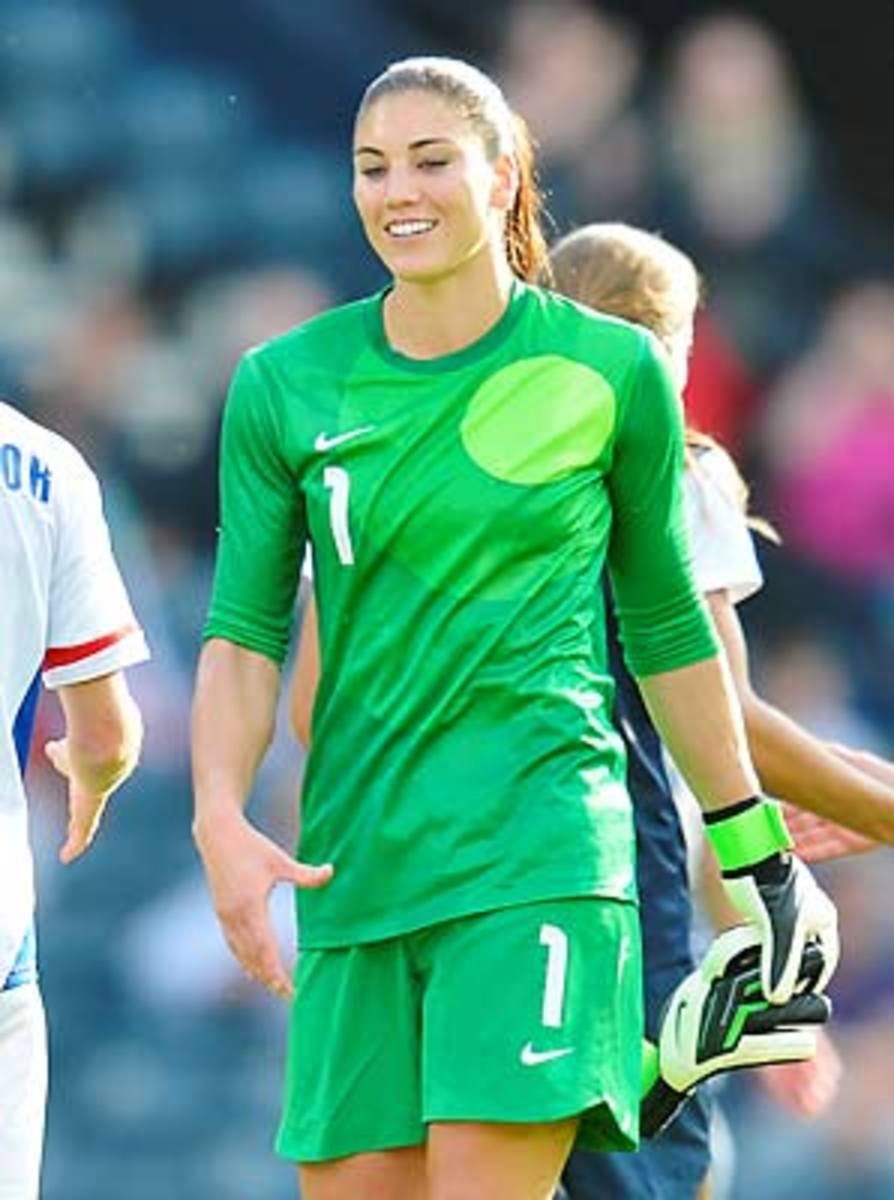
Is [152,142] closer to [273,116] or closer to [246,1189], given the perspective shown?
[273,116]

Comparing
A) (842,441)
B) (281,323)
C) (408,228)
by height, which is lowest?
(842,441)

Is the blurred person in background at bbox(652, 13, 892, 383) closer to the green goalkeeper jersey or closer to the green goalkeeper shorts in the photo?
the green goalkeeper jersey

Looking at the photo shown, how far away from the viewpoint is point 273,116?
29.0 feet

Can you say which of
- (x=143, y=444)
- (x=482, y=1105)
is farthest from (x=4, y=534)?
(x=143, y=444)

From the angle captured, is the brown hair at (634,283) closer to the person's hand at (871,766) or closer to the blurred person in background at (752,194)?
the person's hand at (871,766)

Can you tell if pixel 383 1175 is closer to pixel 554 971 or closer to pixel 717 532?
pixel 554 971

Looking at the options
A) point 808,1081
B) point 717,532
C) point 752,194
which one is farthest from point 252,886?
point 752,194

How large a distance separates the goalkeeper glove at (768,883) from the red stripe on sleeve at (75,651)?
882 millimetres

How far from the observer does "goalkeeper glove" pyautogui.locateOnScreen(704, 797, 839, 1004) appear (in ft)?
17.3

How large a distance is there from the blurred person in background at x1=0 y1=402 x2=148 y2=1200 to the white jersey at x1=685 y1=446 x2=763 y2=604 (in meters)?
0.89

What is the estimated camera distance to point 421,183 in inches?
202

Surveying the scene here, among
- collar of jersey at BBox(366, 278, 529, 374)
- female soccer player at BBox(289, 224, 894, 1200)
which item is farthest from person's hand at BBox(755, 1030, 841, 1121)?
collar of jersey at BBox(366, 278, 529, 374)

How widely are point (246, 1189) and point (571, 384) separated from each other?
13.6 feet

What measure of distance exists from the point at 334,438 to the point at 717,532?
90cm
